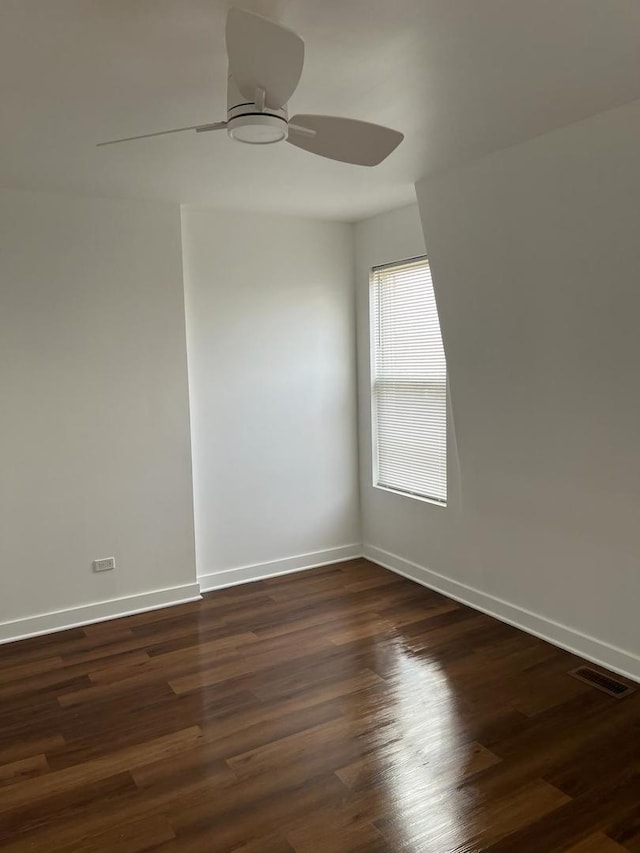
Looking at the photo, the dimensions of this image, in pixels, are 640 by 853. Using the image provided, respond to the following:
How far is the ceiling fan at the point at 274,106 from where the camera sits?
60.7 inches

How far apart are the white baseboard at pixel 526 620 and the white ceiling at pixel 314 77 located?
243 cm

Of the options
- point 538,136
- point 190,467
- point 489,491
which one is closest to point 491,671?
point 489,491

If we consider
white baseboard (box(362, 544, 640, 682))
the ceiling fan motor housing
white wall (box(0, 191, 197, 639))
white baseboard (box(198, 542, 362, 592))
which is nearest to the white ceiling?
the ceiling fan motor housing

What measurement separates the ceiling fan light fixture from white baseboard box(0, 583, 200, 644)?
2.95 m

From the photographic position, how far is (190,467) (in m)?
4.14

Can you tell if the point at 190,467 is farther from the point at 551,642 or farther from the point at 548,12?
the point at 548,12

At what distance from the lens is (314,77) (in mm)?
2201

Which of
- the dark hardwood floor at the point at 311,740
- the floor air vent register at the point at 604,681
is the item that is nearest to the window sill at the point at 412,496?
the dark hardwood floor at the point at 311,740

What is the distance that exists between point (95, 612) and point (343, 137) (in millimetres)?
3093

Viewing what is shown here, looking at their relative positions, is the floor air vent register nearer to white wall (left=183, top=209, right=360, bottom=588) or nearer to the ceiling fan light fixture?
white wall (left=183, top=209, right=360, bottom=588)

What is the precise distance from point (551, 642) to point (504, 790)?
4.12 ft

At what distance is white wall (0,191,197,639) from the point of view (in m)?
3.60

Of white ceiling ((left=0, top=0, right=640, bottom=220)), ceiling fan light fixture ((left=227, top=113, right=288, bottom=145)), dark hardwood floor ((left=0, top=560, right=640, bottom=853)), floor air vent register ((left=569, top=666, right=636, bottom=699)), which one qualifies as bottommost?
dark hardwood floor ((left=0, top=560, right=640, bottom=853))

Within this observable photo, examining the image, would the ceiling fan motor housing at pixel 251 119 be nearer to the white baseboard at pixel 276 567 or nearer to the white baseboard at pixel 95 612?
the white baseboard at pixel 95 612
